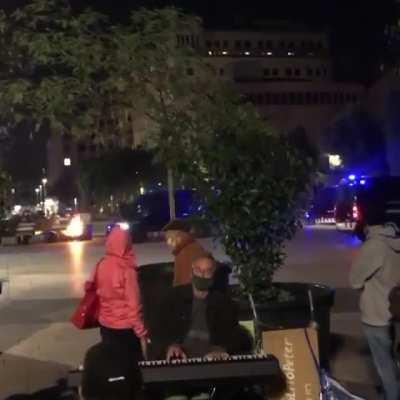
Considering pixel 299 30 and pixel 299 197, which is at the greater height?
pixel 299 30

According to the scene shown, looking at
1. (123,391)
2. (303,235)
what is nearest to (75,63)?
(123,391)

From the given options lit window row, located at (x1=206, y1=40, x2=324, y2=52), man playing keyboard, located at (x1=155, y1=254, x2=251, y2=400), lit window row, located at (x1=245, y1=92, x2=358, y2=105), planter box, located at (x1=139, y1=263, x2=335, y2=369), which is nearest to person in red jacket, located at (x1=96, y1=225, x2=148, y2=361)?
man playing keyboard, located at (x1=155, y1=254, x2=251, y2=400)

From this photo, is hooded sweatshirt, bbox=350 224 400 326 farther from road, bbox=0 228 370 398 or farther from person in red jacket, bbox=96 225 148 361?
road, bbox=0 228 370 398

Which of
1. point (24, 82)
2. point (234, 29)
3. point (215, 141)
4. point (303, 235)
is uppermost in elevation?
point (234, 29)

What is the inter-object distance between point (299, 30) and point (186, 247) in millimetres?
149928

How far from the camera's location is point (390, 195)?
2159 cm

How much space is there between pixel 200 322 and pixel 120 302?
75 centimetres

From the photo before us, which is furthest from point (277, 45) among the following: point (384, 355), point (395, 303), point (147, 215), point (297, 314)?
point (395, 303)

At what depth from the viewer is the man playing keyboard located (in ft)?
20.7

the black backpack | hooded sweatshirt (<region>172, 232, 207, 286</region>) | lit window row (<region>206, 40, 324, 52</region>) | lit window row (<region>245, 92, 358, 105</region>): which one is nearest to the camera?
the black backpack

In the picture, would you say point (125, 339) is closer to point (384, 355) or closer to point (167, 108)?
point (384, 355)

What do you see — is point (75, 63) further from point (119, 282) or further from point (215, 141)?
point (119, 282)

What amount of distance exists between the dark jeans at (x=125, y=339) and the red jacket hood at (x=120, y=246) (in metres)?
0.43

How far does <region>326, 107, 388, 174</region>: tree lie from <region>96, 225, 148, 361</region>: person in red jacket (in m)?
61.6
